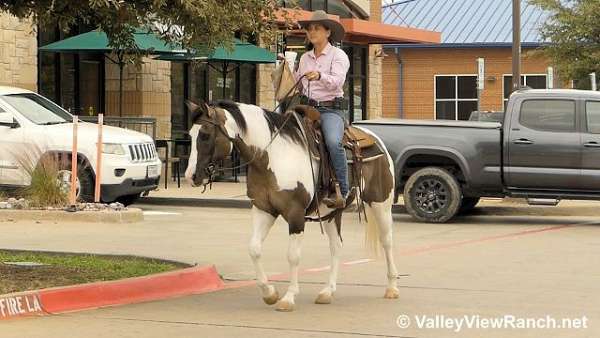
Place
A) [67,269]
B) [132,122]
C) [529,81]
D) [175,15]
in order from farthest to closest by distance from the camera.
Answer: [529,81] < [132,122] < [67,269] < [175,15]

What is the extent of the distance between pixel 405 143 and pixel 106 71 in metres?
10.4

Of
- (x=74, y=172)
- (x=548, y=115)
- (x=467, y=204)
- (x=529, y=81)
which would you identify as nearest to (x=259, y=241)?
(x=74, y=172)

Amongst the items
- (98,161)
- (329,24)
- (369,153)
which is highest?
(329,24)

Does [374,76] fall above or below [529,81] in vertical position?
below

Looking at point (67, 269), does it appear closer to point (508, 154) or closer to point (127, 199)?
point (508, 154)

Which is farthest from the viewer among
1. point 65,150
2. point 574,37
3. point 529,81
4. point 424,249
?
point 529,81

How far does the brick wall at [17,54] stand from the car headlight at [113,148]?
4.69 meters

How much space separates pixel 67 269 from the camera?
1121cm

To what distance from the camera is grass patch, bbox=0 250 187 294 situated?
10203 millimetres

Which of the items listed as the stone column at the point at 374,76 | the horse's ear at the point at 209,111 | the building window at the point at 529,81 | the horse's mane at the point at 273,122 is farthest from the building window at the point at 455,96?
the horse's ear at the point at 209,111

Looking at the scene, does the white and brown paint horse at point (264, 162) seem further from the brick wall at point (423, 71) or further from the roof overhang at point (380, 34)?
the brick wall at point (423, 71)

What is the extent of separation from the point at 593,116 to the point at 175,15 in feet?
30.2

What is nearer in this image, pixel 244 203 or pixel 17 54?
pixel 244 203

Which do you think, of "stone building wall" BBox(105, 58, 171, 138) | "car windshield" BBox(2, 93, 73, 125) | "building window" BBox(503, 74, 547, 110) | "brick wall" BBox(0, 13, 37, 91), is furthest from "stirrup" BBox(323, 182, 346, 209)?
"building window" BBox(503, 74, 547, 110)
